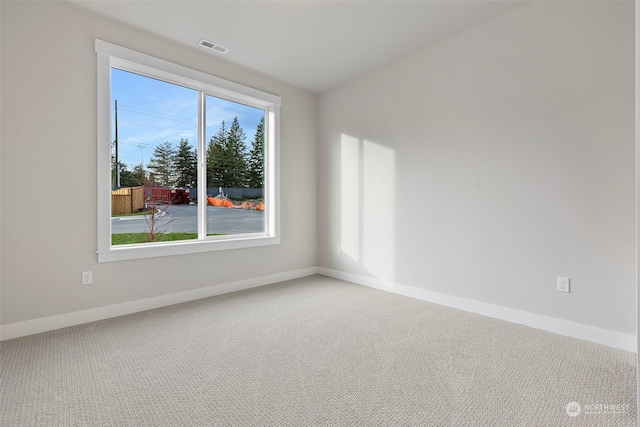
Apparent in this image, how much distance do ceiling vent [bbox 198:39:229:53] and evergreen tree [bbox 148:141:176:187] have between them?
108 cm

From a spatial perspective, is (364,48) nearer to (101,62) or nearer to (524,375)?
(101,62)

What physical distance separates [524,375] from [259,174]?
3.42 metres

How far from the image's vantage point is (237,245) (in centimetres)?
376

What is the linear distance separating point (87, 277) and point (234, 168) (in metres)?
1.90

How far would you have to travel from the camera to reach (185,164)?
137 inches

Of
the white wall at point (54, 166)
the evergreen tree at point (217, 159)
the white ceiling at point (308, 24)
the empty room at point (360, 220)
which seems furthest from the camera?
the evergreen tree at point (217, 159)

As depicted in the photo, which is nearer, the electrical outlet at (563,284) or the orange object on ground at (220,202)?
the electrical outlet at (563,284)

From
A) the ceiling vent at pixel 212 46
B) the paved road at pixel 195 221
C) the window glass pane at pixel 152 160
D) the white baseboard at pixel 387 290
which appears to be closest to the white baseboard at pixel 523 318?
the white baseboard at pixel 387 290

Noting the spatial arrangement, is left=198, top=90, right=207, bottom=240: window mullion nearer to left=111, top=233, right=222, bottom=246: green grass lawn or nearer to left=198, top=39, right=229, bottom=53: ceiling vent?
left=111, top=233, right=222, bottom=246: green grass lawn

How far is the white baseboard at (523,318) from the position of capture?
2.27 meters

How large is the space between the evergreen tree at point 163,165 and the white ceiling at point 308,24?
1102 millimetres

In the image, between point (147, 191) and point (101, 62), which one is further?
point (147, 191)

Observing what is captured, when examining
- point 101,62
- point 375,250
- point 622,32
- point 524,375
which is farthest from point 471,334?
point 101,62

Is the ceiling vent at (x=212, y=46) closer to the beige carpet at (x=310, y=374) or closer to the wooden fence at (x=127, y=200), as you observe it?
the wooden fence at (x=127, y=200)
